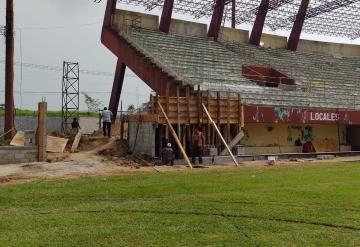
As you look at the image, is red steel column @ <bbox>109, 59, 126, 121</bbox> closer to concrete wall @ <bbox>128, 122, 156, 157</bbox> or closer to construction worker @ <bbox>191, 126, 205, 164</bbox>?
concrete wall @ <bbox>128, 122, 156, 157</bbox>

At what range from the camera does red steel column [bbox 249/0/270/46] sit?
147 feet

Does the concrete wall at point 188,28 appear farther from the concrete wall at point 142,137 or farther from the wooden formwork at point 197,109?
the wooden formwork at point 197,109

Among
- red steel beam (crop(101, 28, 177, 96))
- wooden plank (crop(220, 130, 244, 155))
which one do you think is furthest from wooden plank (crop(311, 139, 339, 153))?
red steel beam (crop(101, 28, 177, 96))

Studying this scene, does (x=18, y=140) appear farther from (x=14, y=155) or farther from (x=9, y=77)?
(x=9, y=77)

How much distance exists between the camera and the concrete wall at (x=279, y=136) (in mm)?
28500

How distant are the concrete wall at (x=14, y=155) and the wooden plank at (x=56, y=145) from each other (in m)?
2.99

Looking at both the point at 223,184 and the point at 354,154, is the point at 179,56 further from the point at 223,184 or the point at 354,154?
the point at 223,184

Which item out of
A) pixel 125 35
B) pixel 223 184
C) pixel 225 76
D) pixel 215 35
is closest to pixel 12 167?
pixel 223 184

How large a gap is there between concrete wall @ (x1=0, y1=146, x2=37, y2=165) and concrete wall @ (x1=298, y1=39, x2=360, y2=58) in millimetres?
34244

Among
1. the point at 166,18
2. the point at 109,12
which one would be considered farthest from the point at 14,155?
the point at 166,18

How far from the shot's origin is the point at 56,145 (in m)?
24.6

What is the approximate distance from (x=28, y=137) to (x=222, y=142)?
918 cm

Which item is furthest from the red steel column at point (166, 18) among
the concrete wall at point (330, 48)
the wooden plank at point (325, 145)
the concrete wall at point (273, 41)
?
the wooden plank at point (325, 145)

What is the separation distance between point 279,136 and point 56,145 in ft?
41.6
